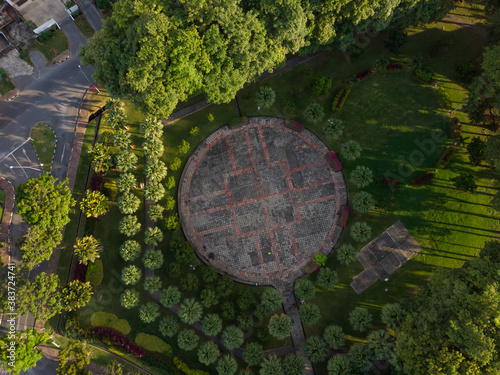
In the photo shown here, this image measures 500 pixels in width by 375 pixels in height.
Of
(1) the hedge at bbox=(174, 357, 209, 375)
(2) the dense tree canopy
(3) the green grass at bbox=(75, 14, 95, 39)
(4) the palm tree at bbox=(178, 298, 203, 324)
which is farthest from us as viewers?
(3) the green grass at bbox=(75, 14, 95, 39)

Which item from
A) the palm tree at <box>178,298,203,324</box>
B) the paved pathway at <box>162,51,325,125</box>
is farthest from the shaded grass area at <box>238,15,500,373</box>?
the palm tree at <box>178,298,203,324</box>

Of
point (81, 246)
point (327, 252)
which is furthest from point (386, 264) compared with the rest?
point (81, 246)

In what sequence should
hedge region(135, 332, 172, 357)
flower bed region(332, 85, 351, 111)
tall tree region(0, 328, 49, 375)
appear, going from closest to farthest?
tall tree region(0, 328, 49, 375) → hedge region(135, 332, 172, 357) → flower bed region(332, 85, 351, 111)

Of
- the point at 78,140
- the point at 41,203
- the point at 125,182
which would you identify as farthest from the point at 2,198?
the point at 125,182

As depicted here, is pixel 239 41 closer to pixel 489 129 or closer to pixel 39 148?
pixel 39 148

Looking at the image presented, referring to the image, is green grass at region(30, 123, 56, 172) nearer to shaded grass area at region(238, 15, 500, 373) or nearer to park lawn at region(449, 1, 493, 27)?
shaded grass area at region(238, 15, 500, 373)

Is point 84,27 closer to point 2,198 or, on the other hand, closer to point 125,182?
point 125,182

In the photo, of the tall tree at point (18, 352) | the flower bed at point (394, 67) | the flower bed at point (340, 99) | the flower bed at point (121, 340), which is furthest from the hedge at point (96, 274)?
the flower bed at point (394, 67)

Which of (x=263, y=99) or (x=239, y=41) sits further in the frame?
(x=263, y=99)
